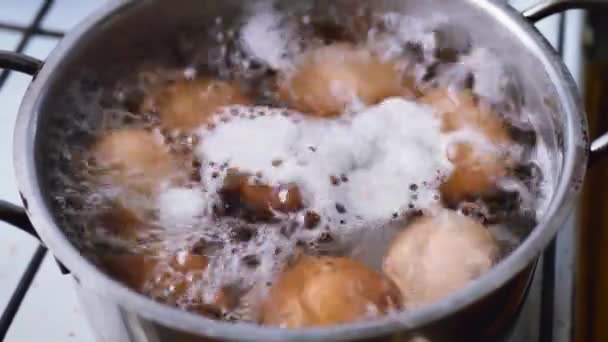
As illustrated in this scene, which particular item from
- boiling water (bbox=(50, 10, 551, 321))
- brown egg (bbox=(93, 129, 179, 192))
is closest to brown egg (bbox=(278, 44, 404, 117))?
boiling water (bbox=(50, 10, 551, 321))

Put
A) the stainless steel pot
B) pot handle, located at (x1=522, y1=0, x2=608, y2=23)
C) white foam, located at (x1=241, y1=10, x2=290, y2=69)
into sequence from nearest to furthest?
the stainless steel pot, pot handle, located at (x1=522, y1=0, x2=608, y2=23), white foam, located at (x1=241, y1=10, x2=290, y2=69)

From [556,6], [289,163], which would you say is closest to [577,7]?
[556,6]

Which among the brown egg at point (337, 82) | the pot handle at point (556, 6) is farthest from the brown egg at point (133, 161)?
the pot handle at point (556, 6)

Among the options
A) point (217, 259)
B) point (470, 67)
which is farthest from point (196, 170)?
point (470, 67)

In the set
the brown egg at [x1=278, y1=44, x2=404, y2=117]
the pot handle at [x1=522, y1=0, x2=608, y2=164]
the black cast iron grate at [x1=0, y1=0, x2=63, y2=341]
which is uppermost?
the pot handle at [x1=522, y1=0, x2=608, y2=164]

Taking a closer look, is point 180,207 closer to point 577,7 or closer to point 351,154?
point 351,154

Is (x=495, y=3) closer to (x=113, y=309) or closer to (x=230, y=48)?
(x=230, y=48)

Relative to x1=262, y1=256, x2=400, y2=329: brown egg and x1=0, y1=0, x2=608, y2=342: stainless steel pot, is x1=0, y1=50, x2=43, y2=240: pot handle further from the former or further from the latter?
x1=262, y1=256, x2=400, y2=329: brown egg
